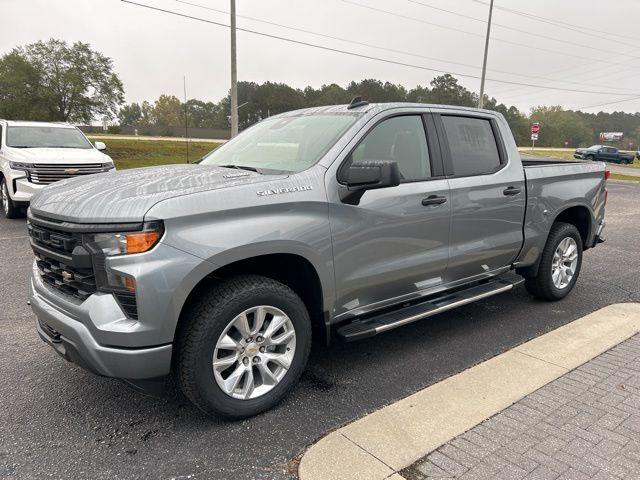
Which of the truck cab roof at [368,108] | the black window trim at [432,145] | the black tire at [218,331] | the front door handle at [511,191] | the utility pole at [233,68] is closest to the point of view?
the black tire at [218,331]

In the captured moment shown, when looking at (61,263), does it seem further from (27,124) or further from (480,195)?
(27,124)

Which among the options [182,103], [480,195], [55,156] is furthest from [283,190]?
[182,103]

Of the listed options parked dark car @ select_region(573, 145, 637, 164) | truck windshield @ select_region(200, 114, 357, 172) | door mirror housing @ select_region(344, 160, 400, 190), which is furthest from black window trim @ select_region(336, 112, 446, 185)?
parked dark car @ select_region(573, 145, 637, 164)

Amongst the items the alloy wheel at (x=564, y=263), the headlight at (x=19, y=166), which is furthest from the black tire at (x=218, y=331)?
the headlight at (x=19, y=166)

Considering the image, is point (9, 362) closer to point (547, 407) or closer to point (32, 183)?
point (547, 407)

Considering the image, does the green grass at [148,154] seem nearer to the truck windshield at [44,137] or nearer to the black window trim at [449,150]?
the truck windshield at [44,137]

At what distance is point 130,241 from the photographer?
→ 2527mm

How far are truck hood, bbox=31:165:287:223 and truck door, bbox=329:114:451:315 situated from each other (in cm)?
62

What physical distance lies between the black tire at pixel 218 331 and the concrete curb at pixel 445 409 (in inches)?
20.5

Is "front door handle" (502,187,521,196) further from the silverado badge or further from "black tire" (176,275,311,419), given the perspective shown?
"black tire" (176,275,311,419)

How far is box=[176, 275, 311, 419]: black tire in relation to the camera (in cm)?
270

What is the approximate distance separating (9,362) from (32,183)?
6.17 meters

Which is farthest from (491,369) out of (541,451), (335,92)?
(335,92)

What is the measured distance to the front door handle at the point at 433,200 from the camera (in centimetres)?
369
